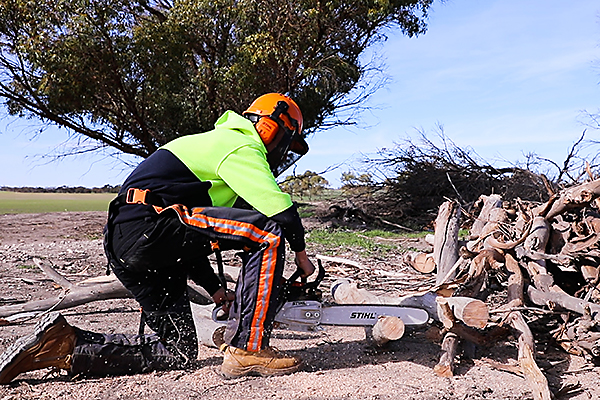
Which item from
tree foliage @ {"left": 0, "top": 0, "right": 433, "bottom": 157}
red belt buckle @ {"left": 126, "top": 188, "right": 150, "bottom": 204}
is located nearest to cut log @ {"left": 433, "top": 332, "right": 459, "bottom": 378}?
red belt buckle @ {"left": 126, "top": 188, "right": 150, "bottom": 204}

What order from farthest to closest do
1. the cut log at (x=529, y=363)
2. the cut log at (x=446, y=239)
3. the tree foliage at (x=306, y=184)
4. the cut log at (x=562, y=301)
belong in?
1. the tree foliage at (x=306, y=184)
2. the cut log at (x=446, y=239)
3. the cut log at (x=562, y=301)
4. the cut log at (x=529, y=363)

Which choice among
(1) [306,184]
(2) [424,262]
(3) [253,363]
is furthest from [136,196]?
(1) [306,184]

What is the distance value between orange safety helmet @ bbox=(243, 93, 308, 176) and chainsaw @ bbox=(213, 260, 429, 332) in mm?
672

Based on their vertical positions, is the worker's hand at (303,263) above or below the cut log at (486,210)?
below

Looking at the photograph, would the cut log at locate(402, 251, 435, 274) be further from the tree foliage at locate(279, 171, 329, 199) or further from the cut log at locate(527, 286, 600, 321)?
the tree foliage at locate(279, 171, 329, 199)

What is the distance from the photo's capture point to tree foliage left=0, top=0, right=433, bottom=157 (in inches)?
512

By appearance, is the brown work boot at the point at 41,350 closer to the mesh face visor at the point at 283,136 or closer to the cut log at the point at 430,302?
the mesh face visor at the point at 283,136

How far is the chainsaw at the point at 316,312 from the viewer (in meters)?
3.07

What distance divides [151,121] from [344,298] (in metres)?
13.2

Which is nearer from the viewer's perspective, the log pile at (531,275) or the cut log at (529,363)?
the cut log at (529,363)

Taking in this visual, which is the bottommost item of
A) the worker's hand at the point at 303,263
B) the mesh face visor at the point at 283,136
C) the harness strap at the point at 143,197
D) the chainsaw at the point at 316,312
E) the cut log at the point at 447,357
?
the cut log at the point at 447,357

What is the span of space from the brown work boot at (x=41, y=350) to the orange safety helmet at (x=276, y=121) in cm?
138

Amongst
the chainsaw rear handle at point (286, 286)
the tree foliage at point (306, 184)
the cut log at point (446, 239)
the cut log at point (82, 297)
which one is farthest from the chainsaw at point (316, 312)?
the tree foliage at point (306, 184)

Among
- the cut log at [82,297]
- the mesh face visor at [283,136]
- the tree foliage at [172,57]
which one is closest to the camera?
the mesh face visor at [283,136]
